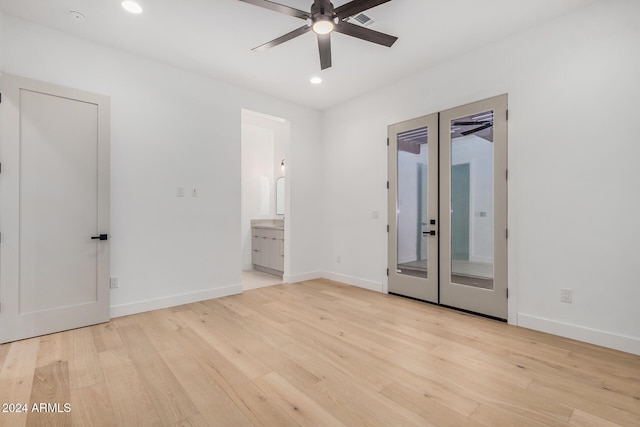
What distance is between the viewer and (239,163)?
4.30m

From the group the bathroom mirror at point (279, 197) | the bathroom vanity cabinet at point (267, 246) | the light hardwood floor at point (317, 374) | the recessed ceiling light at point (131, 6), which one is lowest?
the light hardwood floor at point (317, 374)

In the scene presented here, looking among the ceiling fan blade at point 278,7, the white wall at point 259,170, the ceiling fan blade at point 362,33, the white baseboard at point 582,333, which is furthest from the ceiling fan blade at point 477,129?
the white wall at point 259,170

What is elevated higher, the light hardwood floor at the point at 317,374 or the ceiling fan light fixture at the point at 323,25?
the ceiling fan light fixture at the point at 323,25

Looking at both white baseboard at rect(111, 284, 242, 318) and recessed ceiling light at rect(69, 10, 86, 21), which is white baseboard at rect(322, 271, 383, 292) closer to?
white baseboard at rect(111, 284, 242, 318)

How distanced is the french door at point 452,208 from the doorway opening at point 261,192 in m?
2.37

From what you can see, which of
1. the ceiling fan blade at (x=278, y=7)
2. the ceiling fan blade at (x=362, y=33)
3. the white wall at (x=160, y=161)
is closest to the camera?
the ceiling fan blade at (x=278, y=7)

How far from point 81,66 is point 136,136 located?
82 cm

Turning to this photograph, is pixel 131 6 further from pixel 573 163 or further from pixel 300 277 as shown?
pixel 573 163

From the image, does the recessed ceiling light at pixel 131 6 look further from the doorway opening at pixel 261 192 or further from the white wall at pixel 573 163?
the white wall at pixel 573 163

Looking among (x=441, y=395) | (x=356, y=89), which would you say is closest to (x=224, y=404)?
(x=441, y=395)

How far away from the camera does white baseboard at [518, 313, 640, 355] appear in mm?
2490

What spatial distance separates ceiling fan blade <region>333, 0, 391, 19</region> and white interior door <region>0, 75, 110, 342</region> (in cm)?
259

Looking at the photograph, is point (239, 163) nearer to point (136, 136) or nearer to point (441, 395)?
point (136, 136)

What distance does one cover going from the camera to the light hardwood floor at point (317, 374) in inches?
67.6
